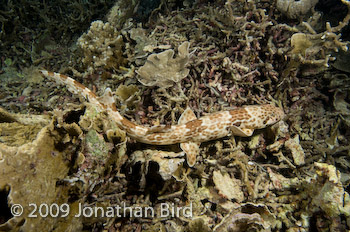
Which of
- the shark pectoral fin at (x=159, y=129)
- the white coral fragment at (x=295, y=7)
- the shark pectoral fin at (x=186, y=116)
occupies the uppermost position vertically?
the white coral fragment at (x=295, y=7)

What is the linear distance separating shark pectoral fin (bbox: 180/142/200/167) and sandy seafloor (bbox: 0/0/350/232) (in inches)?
6.2

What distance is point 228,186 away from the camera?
3814 mm

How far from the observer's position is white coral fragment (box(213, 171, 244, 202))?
3.67 m

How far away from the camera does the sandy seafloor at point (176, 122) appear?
9.70 feet

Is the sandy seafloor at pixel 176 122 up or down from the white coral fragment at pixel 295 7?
down

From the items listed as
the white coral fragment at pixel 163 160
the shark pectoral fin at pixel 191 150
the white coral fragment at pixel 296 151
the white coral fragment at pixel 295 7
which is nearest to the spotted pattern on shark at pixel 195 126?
the shark pectoral fin at pixel 191 150

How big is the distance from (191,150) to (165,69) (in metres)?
1.95

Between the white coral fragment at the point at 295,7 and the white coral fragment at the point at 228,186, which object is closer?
the white coral fragment at the point at 228,186

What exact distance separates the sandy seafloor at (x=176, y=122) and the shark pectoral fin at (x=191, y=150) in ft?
0.52

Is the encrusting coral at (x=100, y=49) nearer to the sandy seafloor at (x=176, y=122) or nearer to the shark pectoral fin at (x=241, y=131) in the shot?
the sandy seafloor at (x=176, y=122)

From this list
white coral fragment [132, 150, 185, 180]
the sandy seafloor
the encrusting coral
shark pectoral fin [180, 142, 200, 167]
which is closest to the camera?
the sandy seafloor

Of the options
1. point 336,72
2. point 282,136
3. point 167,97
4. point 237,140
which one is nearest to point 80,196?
point 167,97

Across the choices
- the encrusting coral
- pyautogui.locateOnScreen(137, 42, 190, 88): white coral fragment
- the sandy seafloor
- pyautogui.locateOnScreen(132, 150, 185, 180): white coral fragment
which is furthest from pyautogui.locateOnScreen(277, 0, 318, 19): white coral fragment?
pyautogui.locateOnScreen(132, 150, 185, 180): white coral fragment

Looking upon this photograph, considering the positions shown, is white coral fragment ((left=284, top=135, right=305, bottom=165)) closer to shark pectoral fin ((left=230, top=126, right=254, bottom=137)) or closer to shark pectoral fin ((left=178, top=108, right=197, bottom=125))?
shark pectoral fin ((left=230, top=126, right=254, bottom=137))
